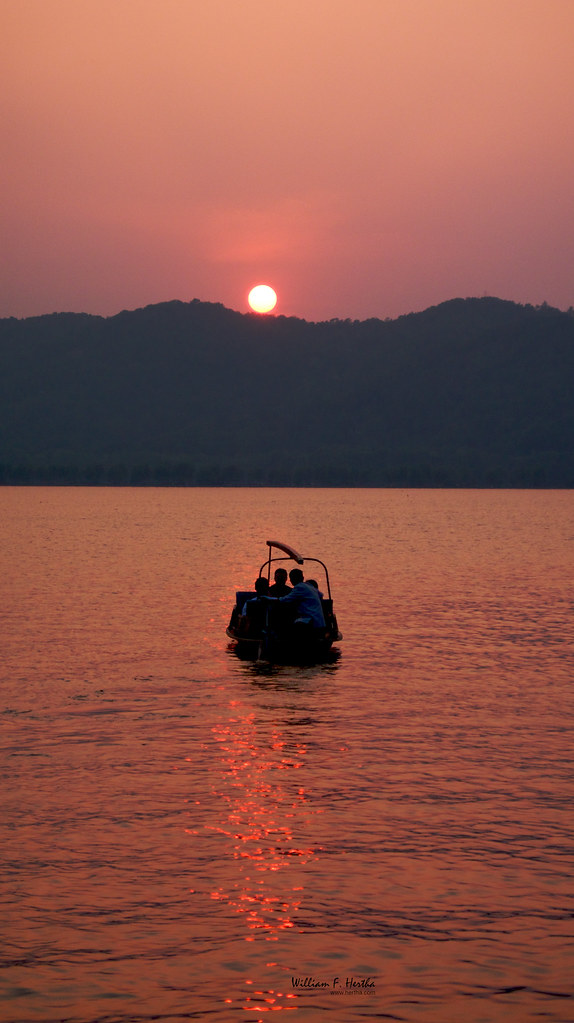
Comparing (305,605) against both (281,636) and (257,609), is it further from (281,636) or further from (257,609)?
(257,609)

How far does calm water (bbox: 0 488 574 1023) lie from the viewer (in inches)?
389

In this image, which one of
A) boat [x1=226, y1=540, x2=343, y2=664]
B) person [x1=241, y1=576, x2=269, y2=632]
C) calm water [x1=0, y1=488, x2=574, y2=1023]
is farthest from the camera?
person [x1=241, y1=576, x2=269, y2=632]

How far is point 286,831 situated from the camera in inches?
554

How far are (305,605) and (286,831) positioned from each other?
44.9 feet

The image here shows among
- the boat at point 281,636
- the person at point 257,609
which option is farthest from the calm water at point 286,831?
the person at point 257,609

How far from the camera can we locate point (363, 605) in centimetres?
4547

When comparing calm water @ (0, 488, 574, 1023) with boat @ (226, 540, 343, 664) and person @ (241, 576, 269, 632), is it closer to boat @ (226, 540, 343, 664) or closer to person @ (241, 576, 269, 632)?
boat @ (226, 540, 343, 664)

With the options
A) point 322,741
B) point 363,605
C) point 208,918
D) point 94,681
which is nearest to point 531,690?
point 322,741

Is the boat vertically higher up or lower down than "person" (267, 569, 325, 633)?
lower down

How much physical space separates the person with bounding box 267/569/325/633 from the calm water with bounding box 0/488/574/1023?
4.09 ft

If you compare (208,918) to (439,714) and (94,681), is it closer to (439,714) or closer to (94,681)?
(439,714)

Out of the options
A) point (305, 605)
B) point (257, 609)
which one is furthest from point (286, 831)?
point (257, 609)

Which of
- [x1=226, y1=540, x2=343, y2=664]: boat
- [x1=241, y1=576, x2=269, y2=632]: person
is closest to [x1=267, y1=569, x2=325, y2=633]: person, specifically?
[x1=226, y1=540, x2=343, y2=664]: boat

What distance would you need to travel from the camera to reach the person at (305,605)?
90.4ft
